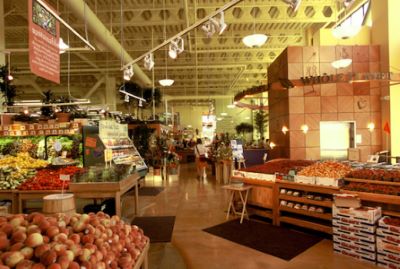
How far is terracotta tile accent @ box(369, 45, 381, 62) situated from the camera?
10.7 meters

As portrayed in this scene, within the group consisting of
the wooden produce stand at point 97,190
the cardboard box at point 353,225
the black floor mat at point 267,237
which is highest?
the wooden produce stand at point 97,190

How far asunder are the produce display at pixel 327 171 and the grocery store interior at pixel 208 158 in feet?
0.12

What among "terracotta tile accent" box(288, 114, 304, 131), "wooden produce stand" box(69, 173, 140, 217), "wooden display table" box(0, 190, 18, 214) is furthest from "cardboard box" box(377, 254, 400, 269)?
"terracotta tile accent" box(288, 114, 304, 131)

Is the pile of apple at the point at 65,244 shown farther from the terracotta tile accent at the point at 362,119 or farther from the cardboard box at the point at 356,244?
the terracotta tile accent at the point at 362,119

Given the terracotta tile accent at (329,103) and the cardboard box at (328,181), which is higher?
the terracotta tile accent at (329,103)

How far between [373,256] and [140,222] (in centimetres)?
388

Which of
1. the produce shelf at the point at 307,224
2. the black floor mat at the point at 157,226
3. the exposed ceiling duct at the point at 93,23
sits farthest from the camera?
the exposed ceiling duct at the point at 93,23

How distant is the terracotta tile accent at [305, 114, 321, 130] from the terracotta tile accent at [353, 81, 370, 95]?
5.31 ft

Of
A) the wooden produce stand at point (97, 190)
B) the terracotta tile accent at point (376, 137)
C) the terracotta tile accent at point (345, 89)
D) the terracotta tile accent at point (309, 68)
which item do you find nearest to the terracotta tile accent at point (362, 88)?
the terracotta tile accent at point (345, 89)

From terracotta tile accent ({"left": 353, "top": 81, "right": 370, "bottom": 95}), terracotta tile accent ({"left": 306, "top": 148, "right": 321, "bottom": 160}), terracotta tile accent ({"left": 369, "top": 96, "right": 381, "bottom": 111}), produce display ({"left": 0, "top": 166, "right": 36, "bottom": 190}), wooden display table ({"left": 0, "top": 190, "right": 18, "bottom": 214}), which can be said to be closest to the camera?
wooden display table ({"left": 0, "top": 190, "right": 18, "bottom": 214})

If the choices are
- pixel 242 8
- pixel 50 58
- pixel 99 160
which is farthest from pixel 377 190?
pixel 242 8

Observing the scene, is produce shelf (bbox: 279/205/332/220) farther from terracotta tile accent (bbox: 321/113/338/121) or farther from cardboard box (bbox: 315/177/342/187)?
terracotta tile accent (bbox: 321/113/338/121)

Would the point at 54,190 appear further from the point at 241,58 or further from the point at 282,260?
the point at 241,58

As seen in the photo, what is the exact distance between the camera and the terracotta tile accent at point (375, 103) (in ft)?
35.4
